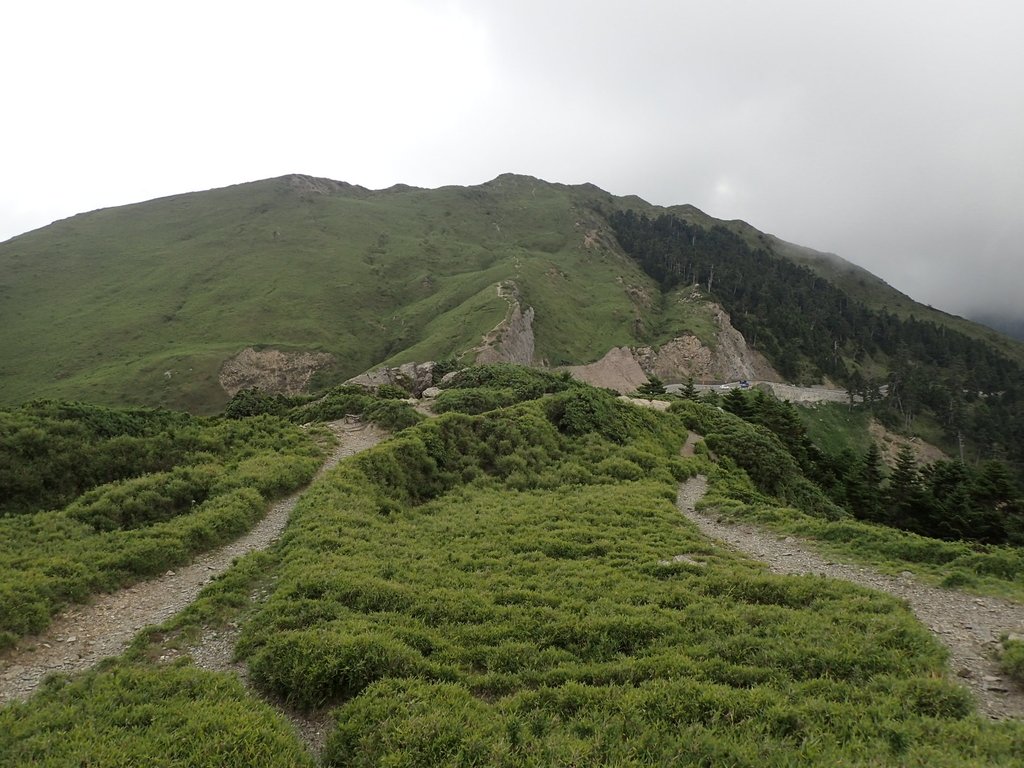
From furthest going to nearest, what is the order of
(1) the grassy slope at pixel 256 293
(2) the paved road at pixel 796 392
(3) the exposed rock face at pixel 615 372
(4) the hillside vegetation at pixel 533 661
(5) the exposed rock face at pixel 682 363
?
(2) the paved road at pixel 796 392
(5) the exposed rock face at pixel 682 363
(3) the exposed rock face at pixel 615 372
(1) the grassy slope at pixel 256 293
(4) the hillside vegetation at pixel 533 661

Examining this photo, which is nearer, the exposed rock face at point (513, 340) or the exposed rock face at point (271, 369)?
the exposed rock face at point (513, 340)

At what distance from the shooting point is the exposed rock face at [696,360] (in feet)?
399

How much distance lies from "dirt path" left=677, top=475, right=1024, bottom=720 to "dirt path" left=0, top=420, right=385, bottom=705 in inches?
657

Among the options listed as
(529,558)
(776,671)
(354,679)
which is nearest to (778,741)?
(776,671)

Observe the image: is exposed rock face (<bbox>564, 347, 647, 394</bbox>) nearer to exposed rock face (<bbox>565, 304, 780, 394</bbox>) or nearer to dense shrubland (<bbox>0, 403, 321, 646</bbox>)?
exposed rock face (<bbox>565, 304, 780, 394</bbox>)

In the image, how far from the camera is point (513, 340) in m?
102

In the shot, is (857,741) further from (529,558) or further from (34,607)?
(34,607)

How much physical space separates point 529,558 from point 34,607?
39.9 ft

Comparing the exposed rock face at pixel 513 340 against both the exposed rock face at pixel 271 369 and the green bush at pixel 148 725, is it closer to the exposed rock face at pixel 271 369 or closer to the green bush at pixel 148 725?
the exposed rock face at pixel 271 369

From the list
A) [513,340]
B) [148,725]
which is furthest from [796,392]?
[148,725]

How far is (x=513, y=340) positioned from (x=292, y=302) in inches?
2361

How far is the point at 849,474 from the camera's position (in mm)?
46938

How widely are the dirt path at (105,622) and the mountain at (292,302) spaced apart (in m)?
79.3

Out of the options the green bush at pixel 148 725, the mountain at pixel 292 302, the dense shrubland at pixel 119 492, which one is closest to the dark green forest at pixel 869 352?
the mountain at pixel 292 302
